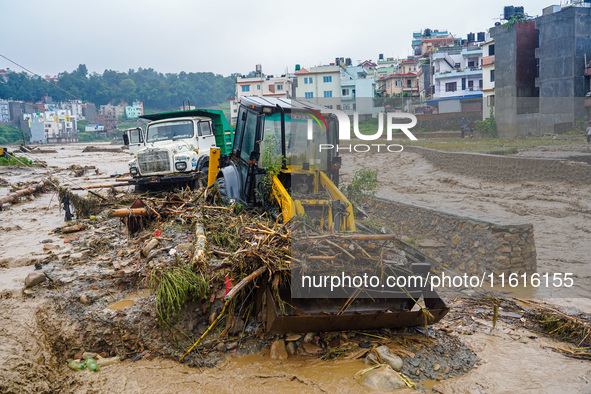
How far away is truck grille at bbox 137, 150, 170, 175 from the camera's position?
39.9 feet

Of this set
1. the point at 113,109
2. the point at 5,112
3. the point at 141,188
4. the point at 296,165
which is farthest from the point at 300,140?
the point at 113,109

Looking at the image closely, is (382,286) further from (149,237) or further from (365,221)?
(149,237)

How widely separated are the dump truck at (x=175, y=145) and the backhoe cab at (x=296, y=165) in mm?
4846

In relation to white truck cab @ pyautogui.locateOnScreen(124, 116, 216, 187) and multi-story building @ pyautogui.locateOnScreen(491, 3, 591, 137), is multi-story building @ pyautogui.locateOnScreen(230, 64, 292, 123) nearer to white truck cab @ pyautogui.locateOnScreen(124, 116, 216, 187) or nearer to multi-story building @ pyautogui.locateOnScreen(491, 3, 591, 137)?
multi-story building @ pyautogui.locateOnScreen(491, 3, 591, 137)

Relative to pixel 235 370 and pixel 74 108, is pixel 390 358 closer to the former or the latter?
pixel 235 370

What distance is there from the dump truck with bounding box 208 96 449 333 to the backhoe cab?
0.5 inches

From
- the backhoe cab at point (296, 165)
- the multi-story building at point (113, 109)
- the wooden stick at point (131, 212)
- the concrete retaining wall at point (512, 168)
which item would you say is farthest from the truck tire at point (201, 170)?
the multi-story building at point (113, 109)

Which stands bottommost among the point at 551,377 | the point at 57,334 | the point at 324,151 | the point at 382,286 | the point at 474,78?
the point at 551,377

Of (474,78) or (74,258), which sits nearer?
(74,258)

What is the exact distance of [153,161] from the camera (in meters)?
12.2

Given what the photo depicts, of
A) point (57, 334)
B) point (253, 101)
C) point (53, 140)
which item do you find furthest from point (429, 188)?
point (53, 140)

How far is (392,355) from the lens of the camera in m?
4.58

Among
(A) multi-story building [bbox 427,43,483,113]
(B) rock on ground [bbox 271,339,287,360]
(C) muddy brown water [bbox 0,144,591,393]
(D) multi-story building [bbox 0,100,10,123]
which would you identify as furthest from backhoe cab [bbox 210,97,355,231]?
(D) multi-story building [bbox 0,100,10,123]

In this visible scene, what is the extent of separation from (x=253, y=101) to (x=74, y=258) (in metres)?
3.39
